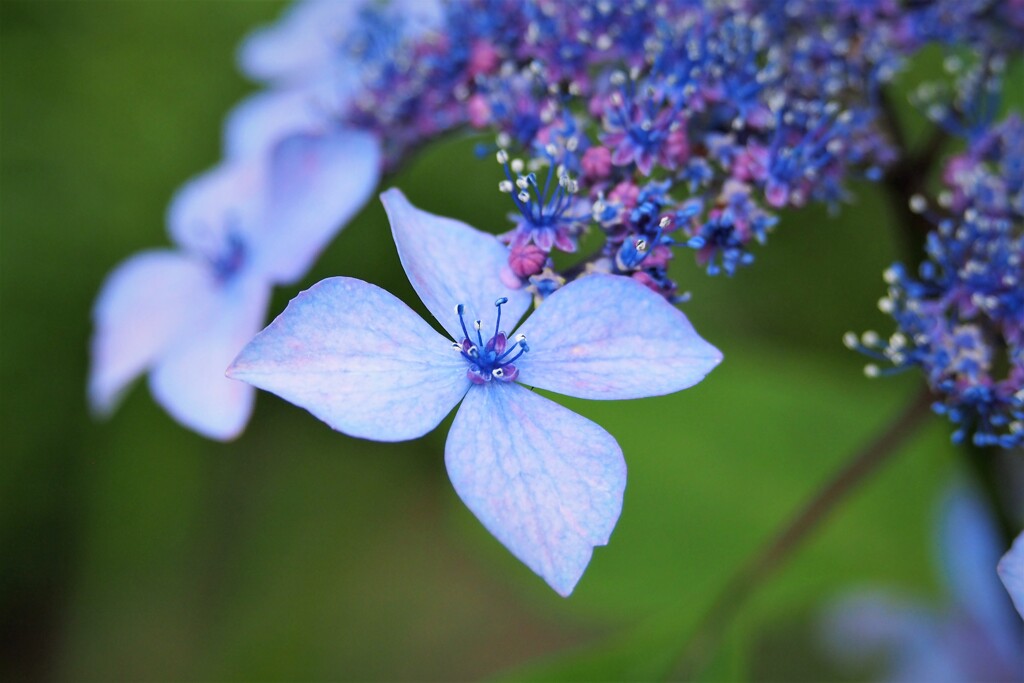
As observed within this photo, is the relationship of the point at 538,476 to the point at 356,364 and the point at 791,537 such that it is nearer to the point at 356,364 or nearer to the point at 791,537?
the point at 356,364

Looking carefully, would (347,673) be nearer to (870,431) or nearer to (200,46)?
(870,431)

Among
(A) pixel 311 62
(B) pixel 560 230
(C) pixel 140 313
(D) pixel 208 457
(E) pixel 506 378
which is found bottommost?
(D) pixel 208 457

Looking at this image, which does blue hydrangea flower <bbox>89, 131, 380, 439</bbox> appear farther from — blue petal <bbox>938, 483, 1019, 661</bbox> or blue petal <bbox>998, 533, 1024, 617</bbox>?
blue petal <bbox>938, 483, 1019, 661</bbox>

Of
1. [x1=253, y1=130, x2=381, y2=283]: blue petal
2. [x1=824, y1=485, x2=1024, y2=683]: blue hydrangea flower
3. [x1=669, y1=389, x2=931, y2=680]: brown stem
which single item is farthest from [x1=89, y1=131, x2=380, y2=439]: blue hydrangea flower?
[x1=824, y1=485, x2=1024, y2=683]: blue hydrangea flower

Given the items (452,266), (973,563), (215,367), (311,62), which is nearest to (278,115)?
(311,62)

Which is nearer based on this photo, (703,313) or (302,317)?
(302,317)

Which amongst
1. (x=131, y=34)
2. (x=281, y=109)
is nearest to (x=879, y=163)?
(x=281, y=109)

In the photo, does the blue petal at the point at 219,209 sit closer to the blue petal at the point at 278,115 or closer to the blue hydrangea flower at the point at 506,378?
the blue petal at the point at 278,115
